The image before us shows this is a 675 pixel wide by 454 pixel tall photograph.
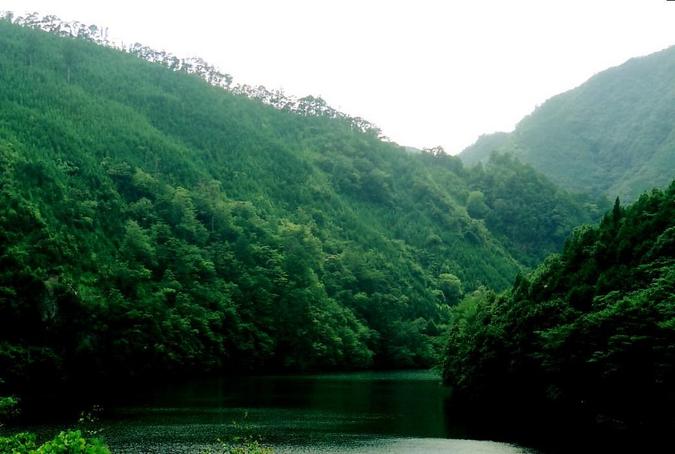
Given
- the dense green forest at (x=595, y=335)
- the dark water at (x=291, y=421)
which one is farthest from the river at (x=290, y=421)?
the dense green forest at (x=595, y=335)

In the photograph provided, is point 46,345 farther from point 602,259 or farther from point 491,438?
point 602,259

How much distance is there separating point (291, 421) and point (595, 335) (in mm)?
17340

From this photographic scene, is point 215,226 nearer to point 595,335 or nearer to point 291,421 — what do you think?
point 291,421

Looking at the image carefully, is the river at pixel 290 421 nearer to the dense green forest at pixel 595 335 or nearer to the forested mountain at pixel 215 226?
the dense green forest at pixel 595 335

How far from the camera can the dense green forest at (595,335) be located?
1249 inches

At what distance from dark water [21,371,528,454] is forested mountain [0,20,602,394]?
1281 centimetres

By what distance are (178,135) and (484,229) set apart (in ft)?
244

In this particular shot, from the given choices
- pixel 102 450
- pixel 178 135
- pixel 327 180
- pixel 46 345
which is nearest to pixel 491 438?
pixel 102 450

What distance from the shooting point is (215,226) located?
345 feet

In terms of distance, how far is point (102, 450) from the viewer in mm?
14594

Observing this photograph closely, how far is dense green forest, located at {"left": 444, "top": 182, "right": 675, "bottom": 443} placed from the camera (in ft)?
104

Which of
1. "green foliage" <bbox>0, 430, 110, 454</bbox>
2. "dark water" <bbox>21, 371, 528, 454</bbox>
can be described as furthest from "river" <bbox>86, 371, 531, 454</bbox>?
"green foliage" <bbox>0, 430, 110, 454</bbox>

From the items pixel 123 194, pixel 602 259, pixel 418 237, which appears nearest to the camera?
pixel 602 259

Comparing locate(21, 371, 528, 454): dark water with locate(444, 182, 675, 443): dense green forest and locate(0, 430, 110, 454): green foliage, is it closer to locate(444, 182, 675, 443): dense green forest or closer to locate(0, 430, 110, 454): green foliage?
locate(444, 182, 675, 443): dense green forest
